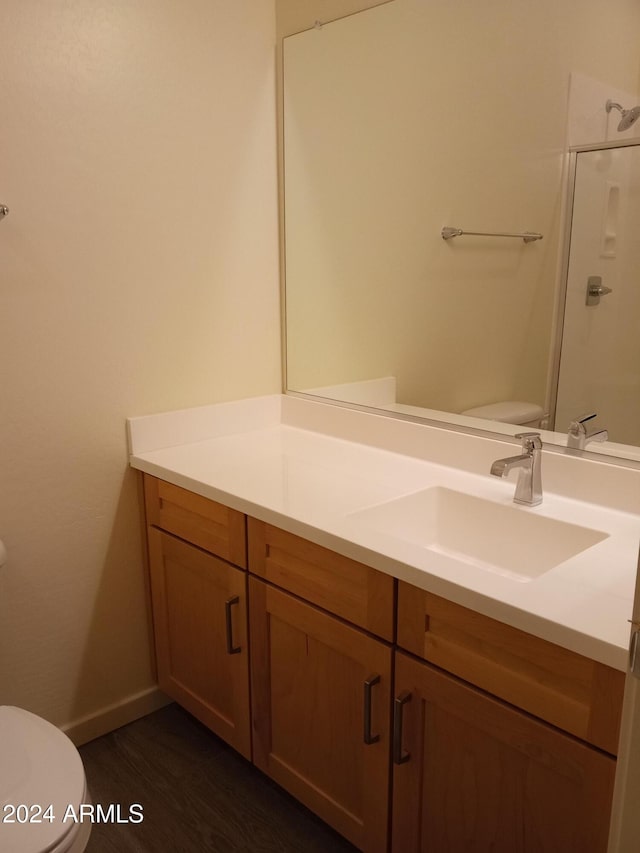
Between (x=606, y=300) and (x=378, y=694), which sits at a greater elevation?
(x=606, y=300)

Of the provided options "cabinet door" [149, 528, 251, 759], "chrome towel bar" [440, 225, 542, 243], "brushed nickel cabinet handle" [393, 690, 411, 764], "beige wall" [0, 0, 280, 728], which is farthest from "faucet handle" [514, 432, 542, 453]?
"beige wall" [0, 0, 280, 728]

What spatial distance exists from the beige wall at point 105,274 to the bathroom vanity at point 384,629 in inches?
4.9

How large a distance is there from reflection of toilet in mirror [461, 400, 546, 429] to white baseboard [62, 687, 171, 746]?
1274 mm

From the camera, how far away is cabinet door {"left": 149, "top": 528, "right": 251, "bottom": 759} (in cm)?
167

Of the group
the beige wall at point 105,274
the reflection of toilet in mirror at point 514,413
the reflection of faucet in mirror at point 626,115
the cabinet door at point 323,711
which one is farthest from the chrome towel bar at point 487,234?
the cabinet door at point 323,711

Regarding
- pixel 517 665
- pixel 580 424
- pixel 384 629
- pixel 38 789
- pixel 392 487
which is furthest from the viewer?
pixel 392 487

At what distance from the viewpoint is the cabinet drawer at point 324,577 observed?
129 cm

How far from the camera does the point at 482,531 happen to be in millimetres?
1547

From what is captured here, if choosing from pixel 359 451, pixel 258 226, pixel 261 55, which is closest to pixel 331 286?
pixel 258 226

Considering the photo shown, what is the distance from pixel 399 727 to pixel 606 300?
97 centimetres

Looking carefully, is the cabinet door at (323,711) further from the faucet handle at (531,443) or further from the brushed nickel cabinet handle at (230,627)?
the faucet handle at (531,443)

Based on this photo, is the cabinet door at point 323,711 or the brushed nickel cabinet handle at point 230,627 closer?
the cabinet door at point 323,711

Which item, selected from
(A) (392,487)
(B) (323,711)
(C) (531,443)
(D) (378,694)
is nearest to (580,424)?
(C) (531,443)

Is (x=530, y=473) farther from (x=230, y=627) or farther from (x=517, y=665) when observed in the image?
(x=230, y=627)
